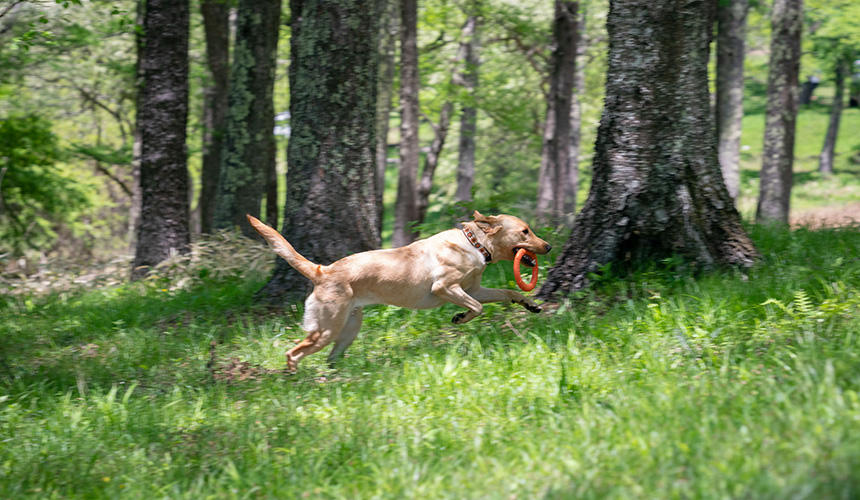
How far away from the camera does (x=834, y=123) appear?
124ft

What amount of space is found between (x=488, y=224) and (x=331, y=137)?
8.93 ft

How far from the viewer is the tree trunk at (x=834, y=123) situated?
115ft

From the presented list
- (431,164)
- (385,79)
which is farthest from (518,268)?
(431,164)

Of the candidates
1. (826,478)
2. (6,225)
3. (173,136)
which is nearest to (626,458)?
(826,478)

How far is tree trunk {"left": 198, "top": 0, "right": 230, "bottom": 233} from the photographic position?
1727cm

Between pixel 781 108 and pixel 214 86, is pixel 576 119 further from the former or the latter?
pixel 214 86

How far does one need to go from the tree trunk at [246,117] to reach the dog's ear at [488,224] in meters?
8.07

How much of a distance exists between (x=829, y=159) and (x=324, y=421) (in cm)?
4063

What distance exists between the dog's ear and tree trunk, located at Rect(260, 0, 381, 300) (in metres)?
2.20

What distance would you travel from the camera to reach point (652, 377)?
16.8 feet

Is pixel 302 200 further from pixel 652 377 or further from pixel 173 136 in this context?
pixel 652 377

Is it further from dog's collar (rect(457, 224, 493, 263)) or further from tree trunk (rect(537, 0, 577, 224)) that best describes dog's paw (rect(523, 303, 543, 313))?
tree trunk (rect(537, 0, 577, 224))

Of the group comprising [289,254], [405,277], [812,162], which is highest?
[812,162]

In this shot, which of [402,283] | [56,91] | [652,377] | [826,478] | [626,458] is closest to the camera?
[826,478]
